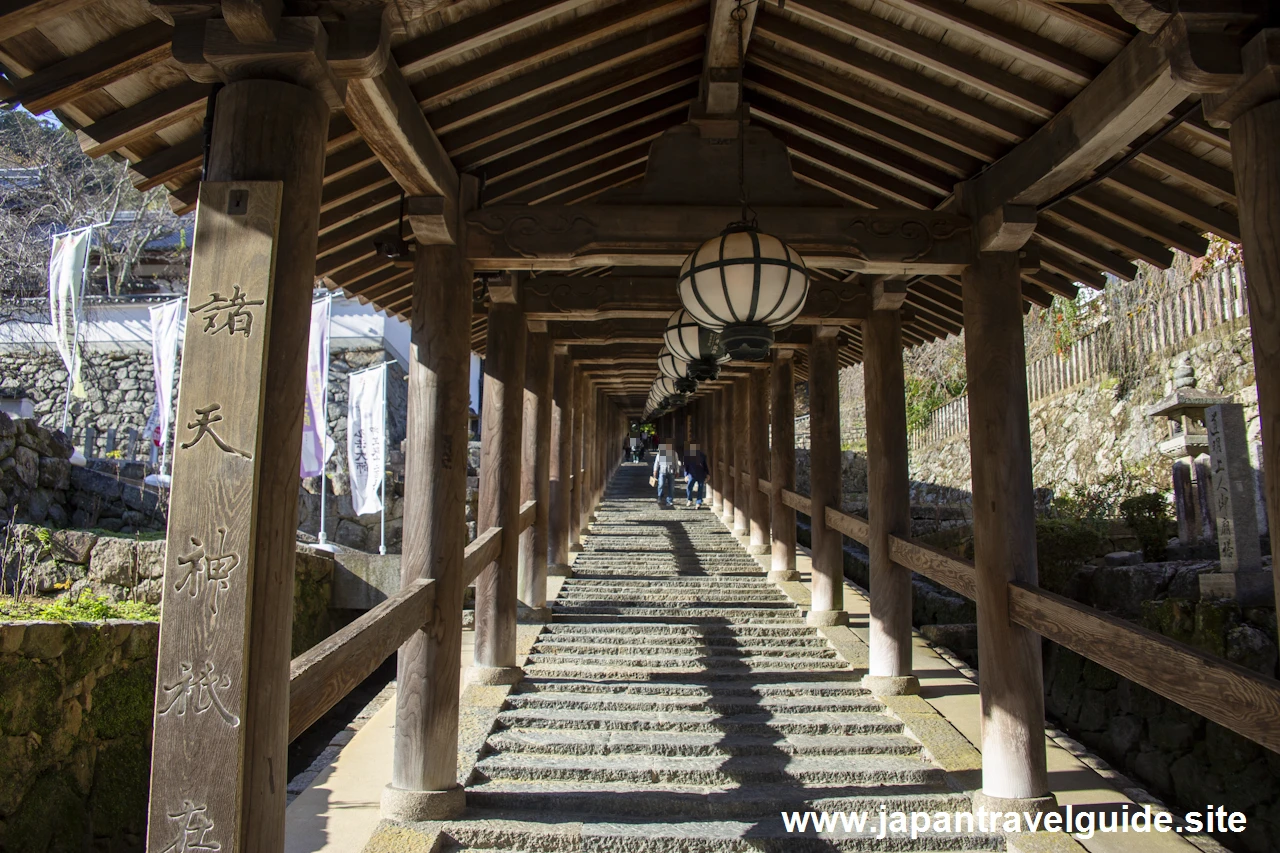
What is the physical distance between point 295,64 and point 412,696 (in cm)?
340

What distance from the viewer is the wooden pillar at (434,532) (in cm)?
453

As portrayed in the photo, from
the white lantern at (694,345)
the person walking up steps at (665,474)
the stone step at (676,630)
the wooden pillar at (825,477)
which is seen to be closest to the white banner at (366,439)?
the person walking up steps at (665,474)

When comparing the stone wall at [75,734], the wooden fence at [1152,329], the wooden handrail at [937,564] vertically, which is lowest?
the stone wall at [75,734]

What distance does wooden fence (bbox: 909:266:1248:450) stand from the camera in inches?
492

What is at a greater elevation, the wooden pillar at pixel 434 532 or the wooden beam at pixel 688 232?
the wooden beam at pixel 688 232

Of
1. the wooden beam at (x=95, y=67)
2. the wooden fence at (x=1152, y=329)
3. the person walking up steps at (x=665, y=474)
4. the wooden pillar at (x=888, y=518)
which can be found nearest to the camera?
the wooden beam at (x=95, y=67)

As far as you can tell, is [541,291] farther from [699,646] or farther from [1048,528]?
[1048,528]

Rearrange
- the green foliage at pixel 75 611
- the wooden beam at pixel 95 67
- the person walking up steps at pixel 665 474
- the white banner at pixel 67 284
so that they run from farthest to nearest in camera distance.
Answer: the person walking up steps at pixel 665 474 → the white banner at pixel 67 284 → the green foliage at pixel 75 611 → the wooden beam at pixel 95 67

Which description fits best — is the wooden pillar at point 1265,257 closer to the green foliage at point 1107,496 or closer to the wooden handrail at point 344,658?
the wooden handrail at point 344,658

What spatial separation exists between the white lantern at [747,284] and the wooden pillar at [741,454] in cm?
906

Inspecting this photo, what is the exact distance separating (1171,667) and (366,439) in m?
13.3

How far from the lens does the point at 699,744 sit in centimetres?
563

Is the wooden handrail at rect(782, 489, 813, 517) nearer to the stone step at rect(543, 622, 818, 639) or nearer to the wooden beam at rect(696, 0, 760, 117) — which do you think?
the stone step at rect(543, 622, 818, 639)

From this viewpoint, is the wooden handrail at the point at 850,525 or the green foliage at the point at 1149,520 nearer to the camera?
the wooden handrail at the point at 850,525
